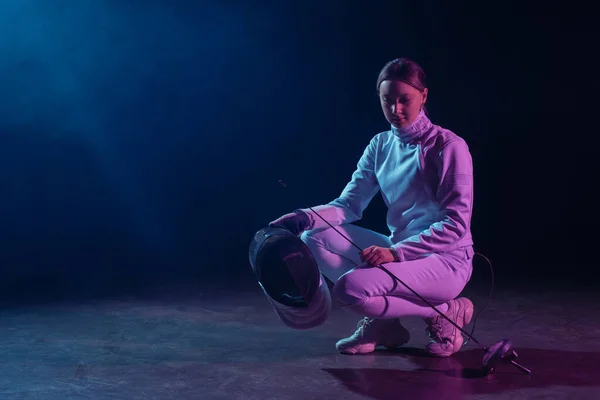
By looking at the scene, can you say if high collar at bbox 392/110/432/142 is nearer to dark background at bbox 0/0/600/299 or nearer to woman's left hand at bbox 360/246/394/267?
woman's left hand at bbox 360/246/394/267

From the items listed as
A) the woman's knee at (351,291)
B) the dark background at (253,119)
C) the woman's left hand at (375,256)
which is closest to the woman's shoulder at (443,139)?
the woman's left hand at (375,256)

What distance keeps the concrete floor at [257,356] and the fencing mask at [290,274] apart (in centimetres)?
18

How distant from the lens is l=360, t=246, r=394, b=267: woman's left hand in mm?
2229

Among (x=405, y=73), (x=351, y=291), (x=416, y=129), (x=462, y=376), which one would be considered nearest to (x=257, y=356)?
(x=351, y=291)

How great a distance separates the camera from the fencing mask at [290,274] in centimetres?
237

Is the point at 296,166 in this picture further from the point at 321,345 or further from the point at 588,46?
the point at 321,345

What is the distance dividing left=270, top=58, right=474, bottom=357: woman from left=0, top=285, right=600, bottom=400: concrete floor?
0.51 feet

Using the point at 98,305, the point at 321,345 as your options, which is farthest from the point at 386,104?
the point at 98,305

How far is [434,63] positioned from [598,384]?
3108 mm

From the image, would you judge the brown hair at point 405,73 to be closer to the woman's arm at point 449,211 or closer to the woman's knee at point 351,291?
the woman's arm at point 449,211

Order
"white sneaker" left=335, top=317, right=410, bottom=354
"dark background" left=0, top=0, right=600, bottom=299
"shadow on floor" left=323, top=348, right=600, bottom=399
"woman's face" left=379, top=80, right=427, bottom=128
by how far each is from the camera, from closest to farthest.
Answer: "shadow on floor" left=323, top=348, right=600, bottom=399 → "woman's face" left=379, top=80, right=427, bottom=128 → "white sneaker" left=335, top=317, right=410, bottom=354 → "dark background" left=0, top=0, right=600, bottom=299

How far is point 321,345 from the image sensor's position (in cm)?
265

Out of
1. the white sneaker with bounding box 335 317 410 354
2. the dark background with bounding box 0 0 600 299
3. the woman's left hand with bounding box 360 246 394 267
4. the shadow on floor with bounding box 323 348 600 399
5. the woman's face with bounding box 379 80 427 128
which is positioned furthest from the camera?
the dark background with bounding box 0 0 600 299

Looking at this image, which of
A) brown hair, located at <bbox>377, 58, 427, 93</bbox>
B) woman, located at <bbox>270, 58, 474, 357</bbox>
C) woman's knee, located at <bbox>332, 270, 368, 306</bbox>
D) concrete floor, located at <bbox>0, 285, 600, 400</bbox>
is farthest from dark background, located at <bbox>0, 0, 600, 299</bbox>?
brown hair, located at <bbox>377, 58, 427, 93</bbox>
